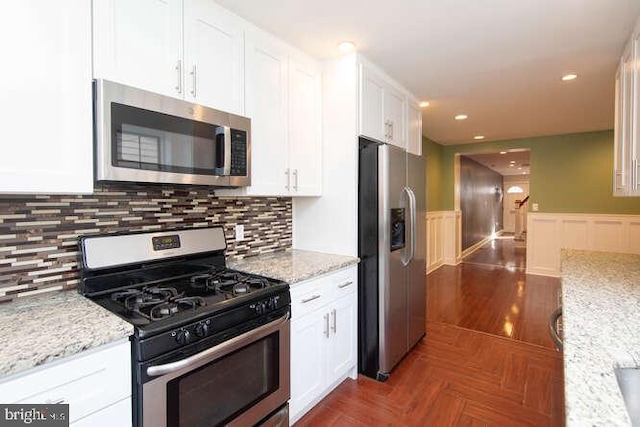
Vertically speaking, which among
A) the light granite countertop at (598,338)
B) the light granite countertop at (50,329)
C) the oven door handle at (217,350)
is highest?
the light granite countertop at (50,329)

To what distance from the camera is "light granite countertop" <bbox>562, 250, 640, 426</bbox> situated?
0.70 meters

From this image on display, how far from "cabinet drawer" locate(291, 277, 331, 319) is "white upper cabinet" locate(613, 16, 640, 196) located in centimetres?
160

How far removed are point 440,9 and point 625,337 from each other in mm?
1699

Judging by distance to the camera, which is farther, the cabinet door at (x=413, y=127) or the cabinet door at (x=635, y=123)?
the cabinet door at (x=413, y=127)

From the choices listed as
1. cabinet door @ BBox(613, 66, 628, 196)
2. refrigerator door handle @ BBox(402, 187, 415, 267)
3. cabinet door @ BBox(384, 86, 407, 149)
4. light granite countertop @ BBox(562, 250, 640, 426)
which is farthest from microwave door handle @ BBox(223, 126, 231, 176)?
cabinet door @ BBox(613, 66, 628, 196)

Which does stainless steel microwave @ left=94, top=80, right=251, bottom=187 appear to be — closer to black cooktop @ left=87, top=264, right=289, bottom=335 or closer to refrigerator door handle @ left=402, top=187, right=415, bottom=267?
black cooktop @ left=87, top=264, right=289, bottom=335

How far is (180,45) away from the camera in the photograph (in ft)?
5.15

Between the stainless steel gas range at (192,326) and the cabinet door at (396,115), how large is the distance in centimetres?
170

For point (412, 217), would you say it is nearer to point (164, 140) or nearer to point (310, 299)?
point (310, 299)

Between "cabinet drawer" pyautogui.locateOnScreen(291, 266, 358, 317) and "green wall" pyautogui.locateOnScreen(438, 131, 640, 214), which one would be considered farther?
"green wall" pyautogui.locateOnScreen(438, 131, 640, 214)

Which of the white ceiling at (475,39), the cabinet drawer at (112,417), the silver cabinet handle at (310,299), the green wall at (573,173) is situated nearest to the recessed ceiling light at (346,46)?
the white ceiling at (475,39)

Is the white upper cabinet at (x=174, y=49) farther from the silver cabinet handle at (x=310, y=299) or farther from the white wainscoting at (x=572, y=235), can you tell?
the white wainscoting at (x=572, y=235)

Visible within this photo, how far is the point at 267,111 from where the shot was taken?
2.02 metres

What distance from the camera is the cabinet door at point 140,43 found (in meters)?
1.31
